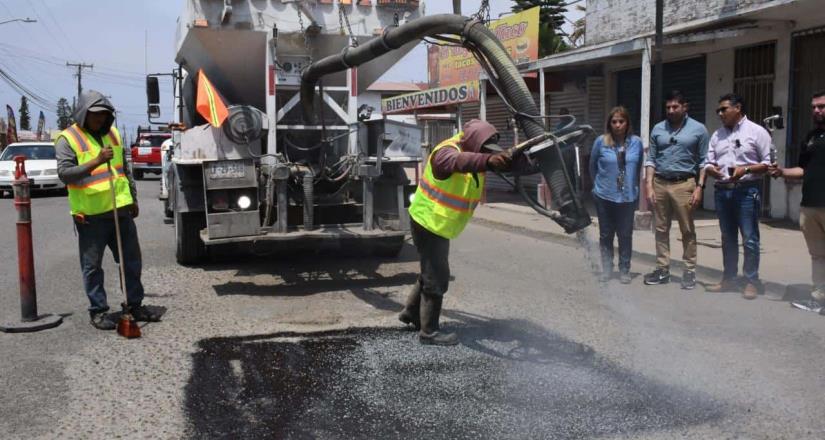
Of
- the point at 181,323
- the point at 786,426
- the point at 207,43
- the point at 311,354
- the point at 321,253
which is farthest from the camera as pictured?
the point at 321,253

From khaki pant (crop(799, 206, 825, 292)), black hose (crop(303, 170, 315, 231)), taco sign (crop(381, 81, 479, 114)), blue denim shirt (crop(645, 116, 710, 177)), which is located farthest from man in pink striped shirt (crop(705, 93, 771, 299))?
taco sign (crop(381, 81, 479, 114))

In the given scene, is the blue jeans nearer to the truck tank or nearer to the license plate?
the truck tank

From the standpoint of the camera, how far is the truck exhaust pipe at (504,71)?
4.47 meters

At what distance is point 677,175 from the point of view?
6859 millimetres

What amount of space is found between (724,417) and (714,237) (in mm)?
6627

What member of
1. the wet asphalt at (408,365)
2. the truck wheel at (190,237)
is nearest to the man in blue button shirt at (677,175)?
the wet asphalt at (408,365)

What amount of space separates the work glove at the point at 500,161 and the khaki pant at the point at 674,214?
3.24m

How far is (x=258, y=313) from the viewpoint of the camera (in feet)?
19.6

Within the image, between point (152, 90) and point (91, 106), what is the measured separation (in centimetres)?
452

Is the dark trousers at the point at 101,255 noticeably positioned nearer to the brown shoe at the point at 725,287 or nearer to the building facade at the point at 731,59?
the brown shoe at the point at 725,287

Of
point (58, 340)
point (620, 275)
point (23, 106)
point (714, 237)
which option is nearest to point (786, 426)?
point (620, 275)

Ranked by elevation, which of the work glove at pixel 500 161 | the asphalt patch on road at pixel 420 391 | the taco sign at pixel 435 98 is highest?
the taco sign at pixel 435 98

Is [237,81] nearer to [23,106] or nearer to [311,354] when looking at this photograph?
[311,354]

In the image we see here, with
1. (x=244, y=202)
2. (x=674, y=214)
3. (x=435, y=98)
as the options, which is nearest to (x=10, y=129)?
(x=435, y=98)
